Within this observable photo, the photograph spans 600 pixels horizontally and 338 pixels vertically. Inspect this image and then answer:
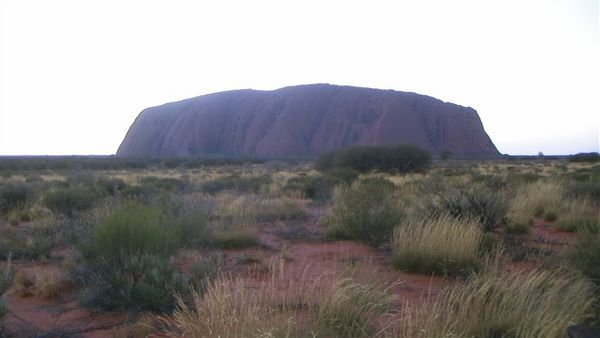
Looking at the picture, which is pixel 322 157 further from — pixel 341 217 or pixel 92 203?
pixel 341 217

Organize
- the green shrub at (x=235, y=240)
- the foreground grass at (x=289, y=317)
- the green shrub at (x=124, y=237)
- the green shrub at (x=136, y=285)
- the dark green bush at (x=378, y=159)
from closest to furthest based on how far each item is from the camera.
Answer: the foreground grass at (x=289, y=317), the green shrub at (x=136, y=285), the green shrub at (x=124, y=237), the green shrub at (x=235, y=240), the dark green bush at (x=378, y=159)

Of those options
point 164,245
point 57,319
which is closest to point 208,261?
point 164,245

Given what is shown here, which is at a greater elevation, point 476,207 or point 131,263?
point 476,207

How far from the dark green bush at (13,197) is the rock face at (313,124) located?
82.3 meters

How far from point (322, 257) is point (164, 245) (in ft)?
9.73

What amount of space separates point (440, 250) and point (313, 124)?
105 metres

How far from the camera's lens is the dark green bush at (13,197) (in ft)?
63.9

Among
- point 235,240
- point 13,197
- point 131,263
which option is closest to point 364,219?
point 235,240

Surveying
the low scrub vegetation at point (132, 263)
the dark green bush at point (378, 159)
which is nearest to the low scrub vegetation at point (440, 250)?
the low scrub vegetation at point (132, 263)

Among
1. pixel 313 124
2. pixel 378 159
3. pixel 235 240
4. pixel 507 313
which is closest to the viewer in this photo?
pixel 507 313

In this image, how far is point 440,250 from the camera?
8758mm

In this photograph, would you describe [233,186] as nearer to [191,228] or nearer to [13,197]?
[13,197]

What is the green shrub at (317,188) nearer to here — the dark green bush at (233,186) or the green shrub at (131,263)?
the dark green bush at (233,186)

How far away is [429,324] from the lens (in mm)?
4809
